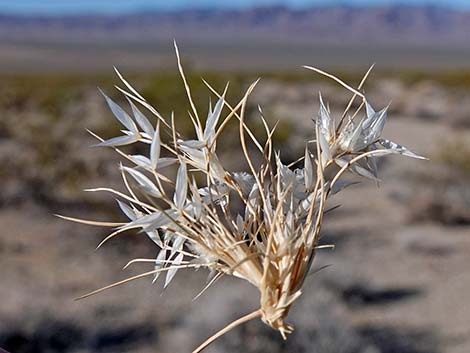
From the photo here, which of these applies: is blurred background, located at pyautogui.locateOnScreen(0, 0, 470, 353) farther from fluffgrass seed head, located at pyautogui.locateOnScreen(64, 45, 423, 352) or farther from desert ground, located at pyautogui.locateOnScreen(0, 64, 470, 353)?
fluffgrass seed head, located at pyautogui.locateOnScreen(64, 45, 423, 352)

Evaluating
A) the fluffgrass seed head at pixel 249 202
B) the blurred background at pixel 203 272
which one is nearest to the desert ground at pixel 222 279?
the blurred background at pixel 203 272

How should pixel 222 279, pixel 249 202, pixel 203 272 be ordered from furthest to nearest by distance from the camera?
pixel 203 272 < pixel 222 279 < pixel 249 202

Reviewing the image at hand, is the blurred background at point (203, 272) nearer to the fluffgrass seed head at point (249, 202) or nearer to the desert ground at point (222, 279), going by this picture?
the desert ground at point (222, 279)

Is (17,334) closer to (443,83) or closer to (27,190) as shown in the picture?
(27,190)

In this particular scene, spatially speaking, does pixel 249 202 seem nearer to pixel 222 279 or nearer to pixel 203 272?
pixel 222 279

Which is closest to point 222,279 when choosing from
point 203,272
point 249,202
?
point 203,272

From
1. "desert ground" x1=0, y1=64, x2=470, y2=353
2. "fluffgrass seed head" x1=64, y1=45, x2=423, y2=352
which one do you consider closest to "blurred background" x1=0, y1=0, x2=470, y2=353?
"desert ground" x1=0, y1=64, x2=470, y2=353

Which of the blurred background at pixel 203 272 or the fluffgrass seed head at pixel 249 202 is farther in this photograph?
the blurred background at pixel 203 272
